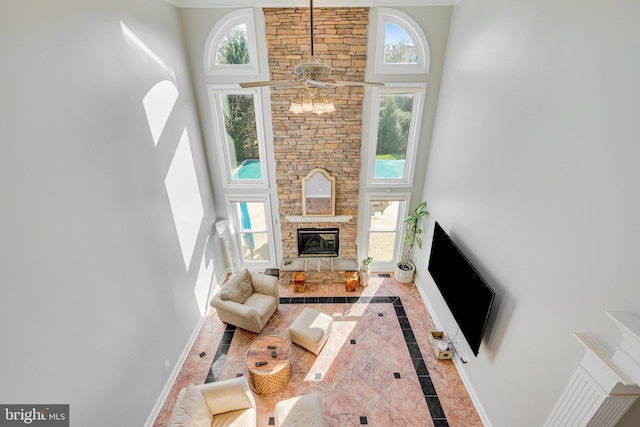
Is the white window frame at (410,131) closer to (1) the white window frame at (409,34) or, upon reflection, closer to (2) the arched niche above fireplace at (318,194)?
(1) the white window frame at (409,34)

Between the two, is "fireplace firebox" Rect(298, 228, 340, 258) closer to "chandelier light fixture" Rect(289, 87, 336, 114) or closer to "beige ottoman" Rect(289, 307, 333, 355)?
"beige ottoman" Rect(289, 307, 333, 355)

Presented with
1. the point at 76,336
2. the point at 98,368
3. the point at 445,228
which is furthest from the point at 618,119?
the point at 98,368

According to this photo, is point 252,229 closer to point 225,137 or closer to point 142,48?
point 225,137

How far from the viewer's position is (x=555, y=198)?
241 centimetres

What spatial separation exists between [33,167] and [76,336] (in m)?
1.46

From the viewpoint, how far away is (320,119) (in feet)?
16.6

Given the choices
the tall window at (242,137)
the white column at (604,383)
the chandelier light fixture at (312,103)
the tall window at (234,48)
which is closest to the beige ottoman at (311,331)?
the tall window at (242,137)

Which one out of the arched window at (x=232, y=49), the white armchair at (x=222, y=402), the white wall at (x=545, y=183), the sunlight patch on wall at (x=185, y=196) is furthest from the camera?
the arched window at (x=232, y=49)

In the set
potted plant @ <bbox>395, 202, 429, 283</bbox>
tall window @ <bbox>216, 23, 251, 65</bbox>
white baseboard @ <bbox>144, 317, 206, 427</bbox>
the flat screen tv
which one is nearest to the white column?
the flat screen tv

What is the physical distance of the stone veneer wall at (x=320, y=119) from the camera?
448 centimetres

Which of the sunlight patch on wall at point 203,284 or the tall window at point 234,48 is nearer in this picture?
the tall window at point 234,48

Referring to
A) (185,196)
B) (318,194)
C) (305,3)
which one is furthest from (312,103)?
(318,194)

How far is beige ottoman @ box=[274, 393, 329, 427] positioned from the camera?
10.0 feet

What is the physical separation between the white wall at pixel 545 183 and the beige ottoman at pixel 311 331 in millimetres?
2070
